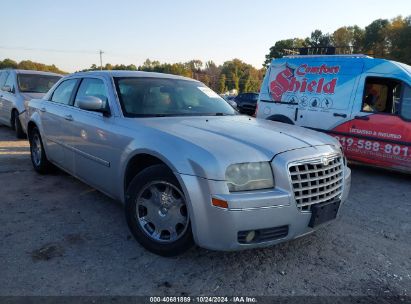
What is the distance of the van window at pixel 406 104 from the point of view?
593 cm

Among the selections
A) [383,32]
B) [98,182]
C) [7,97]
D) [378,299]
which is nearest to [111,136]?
[98,182]

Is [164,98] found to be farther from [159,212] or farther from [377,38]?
[377,38]

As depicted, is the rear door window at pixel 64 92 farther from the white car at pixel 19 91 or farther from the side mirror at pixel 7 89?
the side mirror at pixel 7 89

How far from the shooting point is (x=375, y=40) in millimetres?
62719

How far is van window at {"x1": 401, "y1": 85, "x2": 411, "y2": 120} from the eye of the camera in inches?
233

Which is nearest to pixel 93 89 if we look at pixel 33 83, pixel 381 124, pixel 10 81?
pixel 381 124

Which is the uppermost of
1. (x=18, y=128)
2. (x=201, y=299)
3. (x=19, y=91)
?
(x=19, y=91)

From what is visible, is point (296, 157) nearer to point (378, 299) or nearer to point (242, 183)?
point (242, 183)

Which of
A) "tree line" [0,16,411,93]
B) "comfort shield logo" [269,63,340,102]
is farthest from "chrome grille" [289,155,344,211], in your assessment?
"tree line" [0,16,411,93]

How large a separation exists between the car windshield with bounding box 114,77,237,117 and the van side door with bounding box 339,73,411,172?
2.97 meters

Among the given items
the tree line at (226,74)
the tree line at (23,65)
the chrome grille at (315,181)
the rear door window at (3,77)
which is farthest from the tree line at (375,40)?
the tree line at (23,65)

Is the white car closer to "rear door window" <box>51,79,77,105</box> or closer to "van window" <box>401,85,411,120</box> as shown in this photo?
"rear door window" <box>51,79,77,105</box>

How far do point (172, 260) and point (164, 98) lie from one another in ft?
5.98

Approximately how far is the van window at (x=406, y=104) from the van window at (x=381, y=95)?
13 cm
